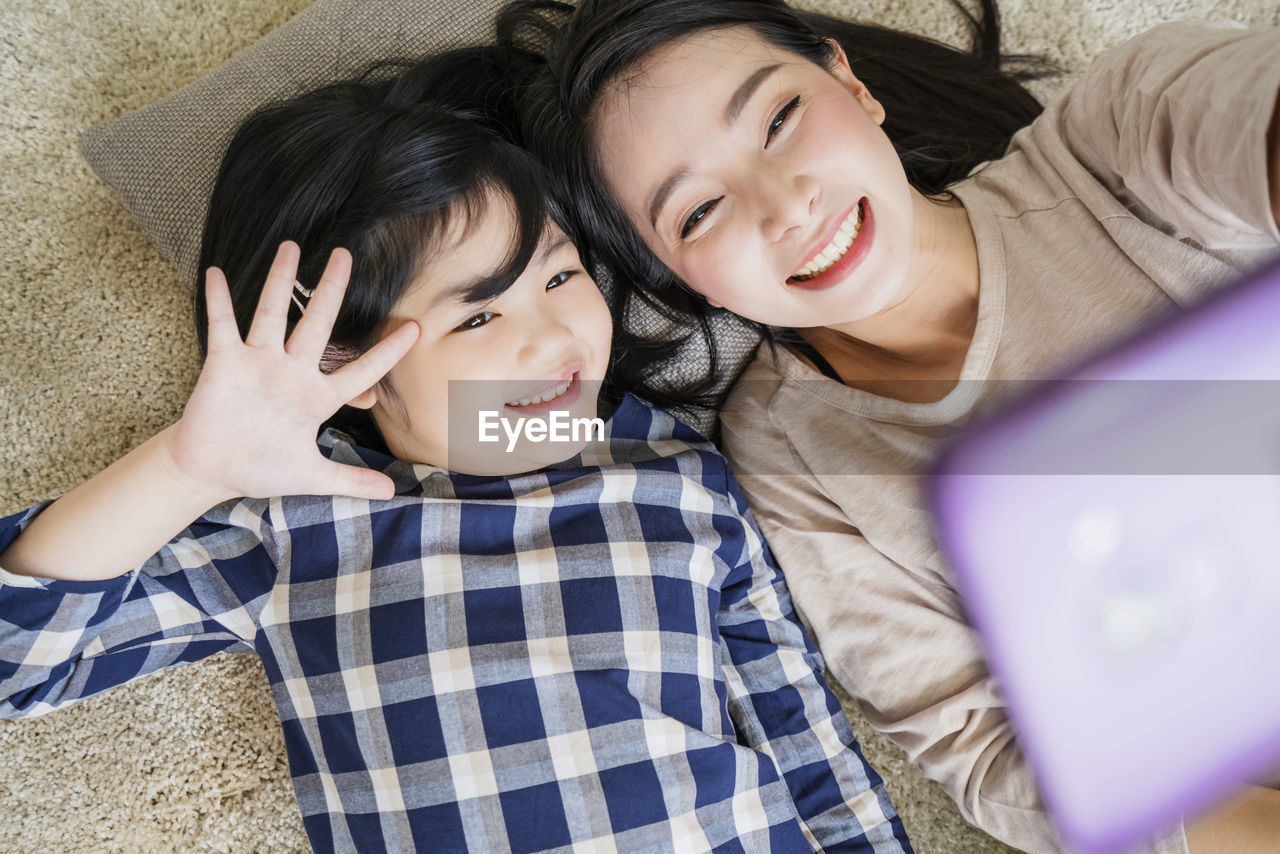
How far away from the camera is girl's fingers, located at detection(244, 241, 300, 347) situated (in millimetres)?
690

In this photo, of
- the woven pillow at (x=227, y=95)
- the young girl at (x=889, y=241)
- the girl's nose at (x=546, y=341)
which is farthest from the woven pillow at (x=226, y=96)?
the girl's nose at (x=546, y=341)

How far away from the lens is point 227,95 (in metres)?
0.92

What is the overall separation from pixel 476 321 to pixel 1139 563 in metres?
0.60

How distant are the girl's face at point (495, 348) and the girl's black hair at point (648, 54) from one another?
0.10m

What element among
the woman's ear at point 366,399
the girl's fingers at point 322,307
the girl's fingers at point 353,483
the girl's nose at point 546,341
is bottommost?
the girl's fingers at point 353,483

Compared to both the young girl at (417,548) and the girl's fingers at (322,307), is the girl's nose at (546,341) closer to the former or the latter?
the young girl at (417,548)

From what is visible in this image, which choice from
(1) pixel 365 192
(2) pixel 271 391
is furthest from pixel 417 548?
(1) pixel 365 192

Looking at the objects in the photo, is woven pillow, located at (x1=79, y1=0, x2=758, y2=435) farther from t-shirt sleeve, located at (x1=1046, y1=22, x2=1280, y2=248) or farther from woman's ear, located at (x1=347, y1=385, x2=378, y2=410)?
t-shirt sleeve, located at (x1=1046, y1=22, x2=1280, y2=248)

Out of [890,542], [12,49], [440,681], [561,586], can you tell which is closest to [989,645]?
[890,542]

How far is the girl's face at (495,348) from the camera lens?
77 cm

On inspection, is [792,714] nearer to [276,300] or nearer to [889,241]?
[889,241]

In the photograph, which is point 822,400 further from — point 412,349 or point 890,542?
point 412,349

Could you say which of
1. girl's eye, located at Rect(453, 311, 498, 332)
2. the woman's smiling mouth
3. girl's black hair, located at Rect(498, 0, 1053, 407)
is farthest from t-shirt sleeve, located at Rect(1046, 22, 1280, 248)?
girl's eye, located at Rect(453, 311, 498, 332)

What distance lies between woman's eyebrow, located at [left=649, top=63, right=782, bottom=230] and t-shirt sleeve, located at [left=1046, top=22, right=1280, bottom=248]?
0.32m
